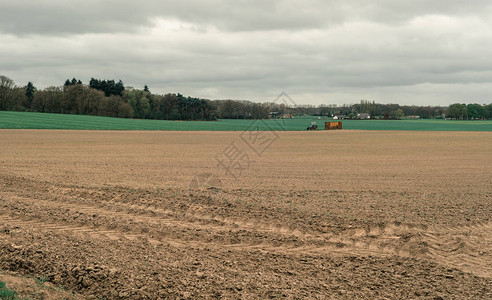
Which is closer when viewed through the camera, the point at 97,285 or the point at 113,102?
the point at 97,285

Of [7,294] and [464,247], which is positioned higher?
[7,294]

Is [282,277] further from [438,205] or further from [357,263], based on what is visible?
[438,205]

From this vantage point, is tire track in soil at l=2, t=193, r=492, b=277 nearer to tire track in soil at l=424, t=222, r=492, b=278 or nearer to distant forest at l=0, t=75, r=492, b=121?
tire track in soil at l=424, t=222, r=492, b=278

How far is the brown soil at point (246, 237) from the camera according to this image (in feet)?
25.4

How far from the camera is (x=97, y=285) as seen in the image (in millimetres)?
7602

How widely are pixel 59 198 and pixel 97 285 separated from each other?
761cm

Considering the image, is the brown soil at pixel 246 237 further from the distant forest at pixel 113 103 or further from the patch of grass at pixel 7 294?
the distant forest at pixel 113 103

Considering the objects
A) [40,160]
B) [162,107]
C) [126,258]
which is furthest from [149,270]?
[162,107]

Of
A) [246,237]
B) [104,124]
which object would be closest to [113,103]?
[104,124]

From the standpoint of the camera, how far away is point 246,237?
10422 millimetres

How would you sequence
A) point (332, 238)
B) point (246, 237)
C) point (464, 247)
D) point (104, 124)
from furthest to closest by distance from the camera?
point (104, 124) < point (332, 238) < point (246, 237) < point (464, 247)

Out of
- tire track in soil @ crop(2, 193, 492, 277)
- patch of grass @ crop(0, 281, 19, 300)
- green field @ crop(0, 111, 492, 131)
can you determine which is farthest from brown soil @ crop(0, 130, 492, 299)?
green field @ crop(0, 111, 492, 131)

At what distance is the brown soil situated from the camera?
7.73m

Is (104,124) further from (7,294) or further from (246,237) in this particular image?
(7,294)
